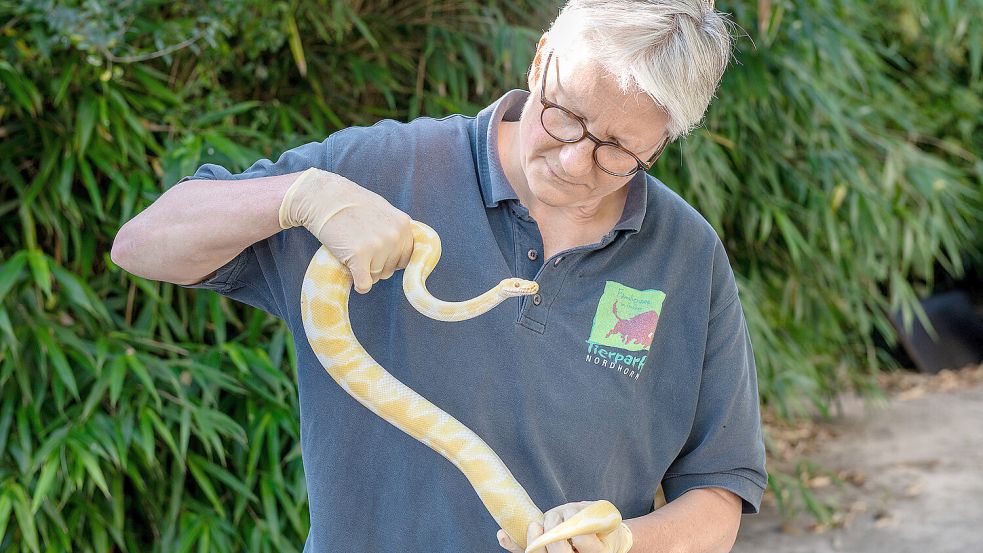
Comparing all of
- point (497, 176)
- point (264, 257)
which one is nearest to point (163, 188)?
point (264, 257)

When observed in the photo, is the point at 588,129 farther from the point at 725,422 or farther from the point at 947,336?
the point at 947,336

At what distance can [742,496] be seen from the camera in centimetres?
167

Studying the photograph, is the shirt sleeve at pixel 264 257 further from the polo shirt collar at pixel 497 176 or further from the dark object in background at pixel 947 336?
the dark object in background at pixel 947 336

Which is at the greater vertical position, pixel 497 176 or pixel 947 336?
pixel 497 176

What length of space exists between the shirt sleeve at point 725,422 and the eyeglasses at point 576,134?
329 millimetres

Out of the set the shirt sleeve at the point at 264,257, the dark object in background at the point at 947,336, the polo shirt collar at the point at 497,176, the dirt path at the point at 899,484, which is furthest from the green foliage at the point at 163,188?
the dark object in background at the point at 947,336

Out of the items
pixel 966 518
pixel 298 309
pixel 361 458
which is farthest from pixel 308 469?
pixel 966 518

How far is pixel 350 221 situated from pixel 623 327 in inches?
20.1

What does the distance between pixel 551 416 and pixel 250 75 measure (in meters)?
2.29

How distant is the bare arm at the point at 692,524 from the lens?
5.00ft

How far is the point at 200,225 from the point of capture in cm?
134

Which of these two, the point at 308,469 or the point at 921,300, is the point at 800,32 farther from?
the point at 921,300

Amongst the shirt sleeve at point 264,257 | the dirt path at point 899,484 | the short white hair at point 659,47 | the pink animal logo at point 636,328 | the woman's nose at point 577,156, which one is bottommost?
the dirt path at point 899,484

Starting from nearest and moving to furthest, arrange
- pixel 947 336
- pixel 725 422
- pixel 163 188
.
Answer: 1. pixel 725 422
2. pixel 163 188
3. pixel 947 336
